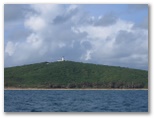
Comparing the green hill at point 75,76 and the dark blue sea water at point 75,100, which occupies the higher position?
the green hill at point 75,76

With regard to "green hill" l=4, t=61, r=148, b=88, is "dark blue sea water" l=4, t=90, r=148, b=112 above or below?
below

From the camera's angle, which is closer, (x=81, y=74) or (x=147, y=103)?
(x=147, y=103)

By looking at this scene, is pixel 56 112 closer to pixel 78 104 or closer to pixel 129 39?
pixel 78 104

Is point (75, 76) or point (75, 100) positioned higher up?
point (75, 76)

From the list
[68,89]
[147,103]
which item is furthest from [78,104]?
[147,103]
